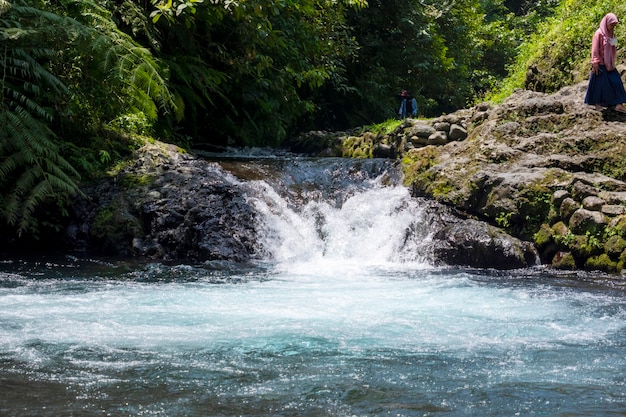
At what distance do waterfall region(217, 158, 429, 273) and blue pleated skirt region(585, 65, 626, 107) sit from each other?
315 cm

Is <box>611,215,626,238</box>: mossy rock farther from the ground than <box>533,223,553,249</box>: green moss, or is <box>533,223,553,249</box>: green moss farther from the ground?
<box>611,215,626,238</box>: mossy rock

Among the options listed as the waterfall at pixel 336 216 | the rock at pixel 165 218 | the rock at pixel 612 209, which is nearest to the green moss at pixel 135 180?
the rock at pixel 165 218

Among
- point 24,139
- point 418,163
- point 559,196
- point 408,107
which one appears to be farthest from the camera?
point 408,107

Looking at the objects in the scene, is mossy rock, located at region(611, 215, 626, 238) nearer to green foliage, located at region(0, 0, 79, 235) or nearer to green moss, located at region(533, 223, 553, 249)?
green moss, located at region(533, 223, 553, 249)

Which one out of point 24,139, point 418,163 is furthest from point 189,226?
point 418,163

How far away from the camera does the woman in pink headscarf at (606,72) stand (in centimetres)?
1104

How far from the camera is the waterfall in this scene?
33.5ft

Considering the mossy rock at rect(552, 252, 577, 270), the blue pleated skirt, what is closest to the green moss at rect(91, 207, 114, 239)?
the mossy rock at rect(552, 252, 577, 270)

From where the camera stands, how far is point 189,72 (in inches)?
529

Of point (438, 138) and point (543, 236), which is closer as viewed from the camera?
point (543, 236)

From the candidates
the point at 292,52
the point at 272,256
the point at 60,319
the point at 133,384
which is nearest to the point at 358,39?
the point at 292,52

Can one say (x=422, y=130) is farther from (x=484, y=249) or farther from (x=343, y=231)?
(x=484, y=249)

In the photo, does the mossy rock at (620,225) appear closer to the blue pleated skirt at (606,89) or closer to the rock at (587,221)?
the rock at (587,221)

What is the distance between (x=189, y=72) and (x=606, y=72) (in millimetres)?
6952
